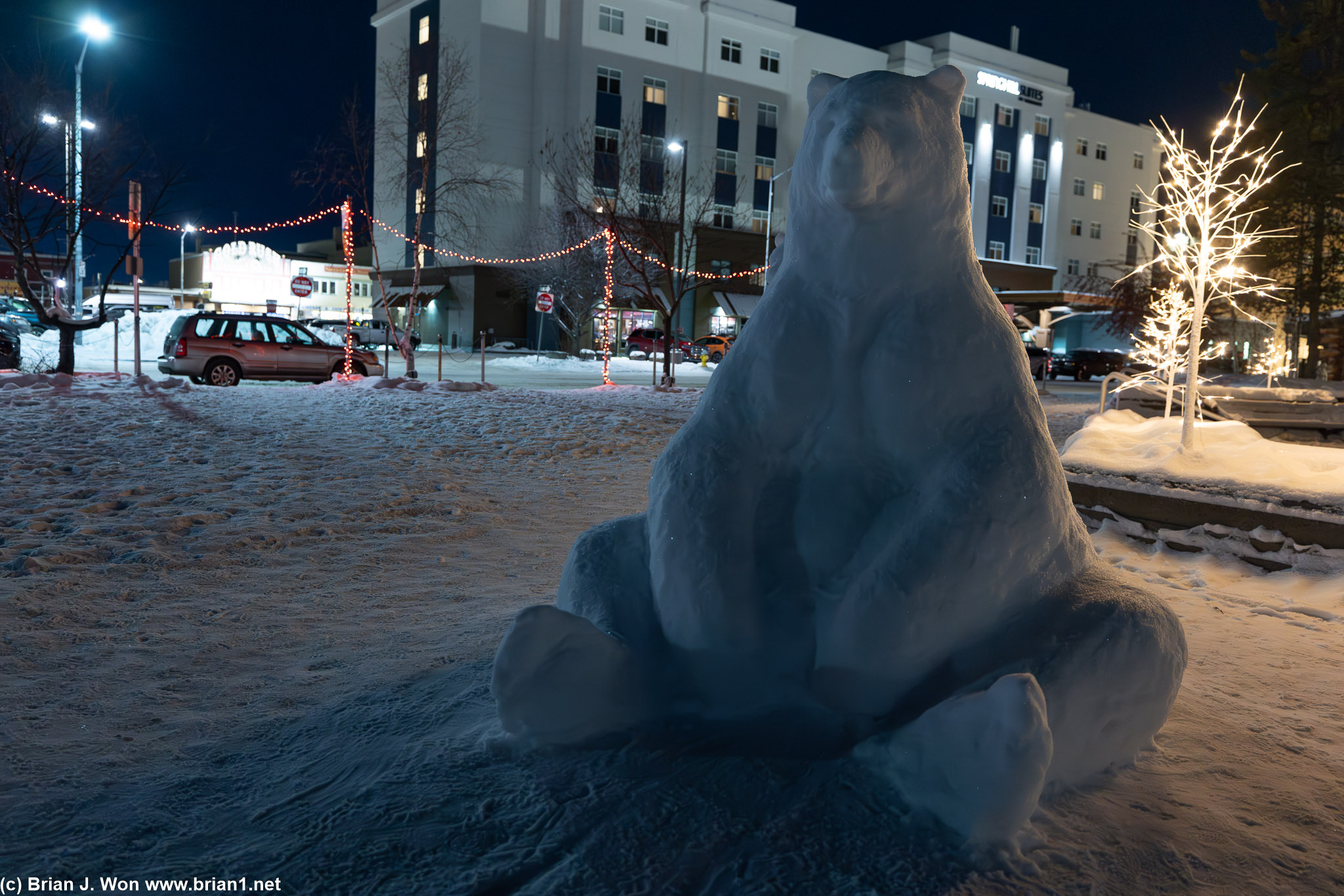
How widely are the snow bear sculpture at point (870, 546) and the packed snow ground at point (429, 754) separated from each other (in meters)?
0.16

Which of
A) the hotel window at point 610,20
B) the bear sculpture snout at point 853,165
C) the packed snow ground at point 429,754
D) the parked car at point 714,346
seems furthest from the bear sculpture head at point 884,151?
the hotel window at point 610,20

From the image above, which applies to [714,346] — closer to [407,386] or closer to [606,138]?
[606,138]

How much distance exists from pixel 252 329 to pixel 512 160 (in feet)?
77.6

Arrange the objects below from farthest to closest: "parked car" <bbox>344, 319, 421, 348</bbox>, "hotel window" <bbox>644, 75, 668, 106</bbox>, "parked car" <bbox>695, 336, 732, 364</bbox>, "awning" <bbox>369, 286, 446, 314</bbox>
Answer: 1. "hotel window" <bbox>644, 75, 668, 106</bbox>
2. "awning" <bbox>369, 286, 446, 314</bbox>
3. "parked car" <bbox>695, 336, 732, 364</bbox>
4. "parked car" <bbox>344, 319, 421, 348</bbox>

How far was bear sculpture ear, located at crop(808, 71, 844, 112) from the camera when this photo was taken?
→ 2486mm

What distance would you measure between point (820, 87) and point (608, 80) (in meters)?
39.3

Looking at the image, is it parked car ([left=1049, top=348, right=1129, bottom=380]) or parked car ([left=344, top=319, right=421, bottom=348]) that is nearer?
parked car ([left=344, top=319, right=421, bottom=348])

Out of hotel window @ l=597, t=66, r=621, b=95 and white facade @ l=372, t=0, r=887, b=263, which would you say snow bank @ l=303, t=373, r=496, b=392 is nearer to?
white facade @ l=372, t=0, r=887, b=263

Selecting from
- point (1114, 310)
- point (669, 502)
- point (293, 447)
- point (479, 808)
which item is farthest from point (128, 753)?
point (1114, 310)

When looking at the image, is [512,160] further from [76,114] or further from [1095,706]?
[1095,706]

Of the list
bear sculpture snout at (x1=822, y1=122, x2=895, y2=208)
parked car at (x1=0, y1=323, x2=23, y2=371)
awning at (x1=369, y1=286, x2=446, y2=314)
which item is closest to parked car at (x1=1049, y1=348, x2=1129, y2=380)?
awning at (x1=369, y1=286, x2=446, y2=314)

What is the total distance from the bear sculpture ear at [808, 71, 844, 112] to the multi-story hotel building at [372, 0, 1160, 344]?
34.1 meters

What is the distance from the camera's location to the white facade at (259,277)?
42562 millimetres

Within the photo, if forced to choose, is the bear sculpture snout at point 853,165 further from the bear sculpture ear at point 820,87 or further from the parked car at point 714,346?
the parked car at point 714,346
